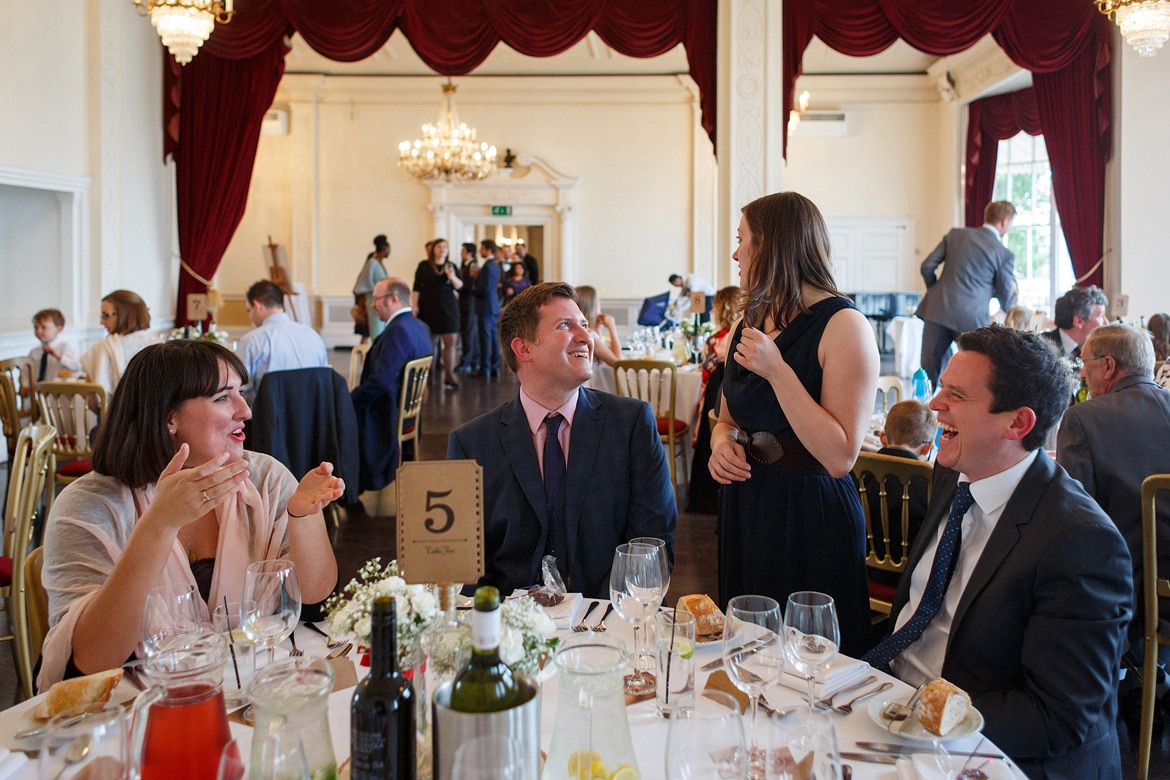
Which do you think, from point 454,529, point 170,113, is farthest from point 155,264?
point 454,529

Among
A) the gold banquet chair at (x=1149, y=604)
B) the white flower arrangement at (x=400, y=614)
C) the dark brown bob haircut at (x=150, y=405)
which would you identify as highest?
the dark brown bob haircut at (x=150, y=405)

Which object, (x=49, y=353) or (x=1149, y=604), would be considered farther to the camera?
(x=49, y=353)

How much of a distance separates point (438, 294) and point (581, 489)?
932cm

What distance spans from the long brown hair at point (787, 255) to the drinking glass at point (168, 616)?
54.7 inches

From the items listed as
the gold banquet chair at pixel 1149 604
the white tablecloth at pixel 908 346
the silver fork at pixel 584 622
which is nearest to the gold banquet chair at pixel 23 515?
the silver fork at pixel 584 622

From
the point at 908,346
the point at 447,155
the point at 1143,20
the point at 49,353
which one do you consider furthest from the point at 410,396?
the point at 447,155

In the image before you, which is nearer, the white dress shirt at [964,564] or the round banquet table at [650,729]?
the round banquet table at [650,729]

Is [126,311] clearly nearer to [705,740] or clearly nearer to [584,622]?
[584,622]

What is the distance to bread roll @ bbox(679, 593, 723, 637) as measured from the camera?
5.57 ft

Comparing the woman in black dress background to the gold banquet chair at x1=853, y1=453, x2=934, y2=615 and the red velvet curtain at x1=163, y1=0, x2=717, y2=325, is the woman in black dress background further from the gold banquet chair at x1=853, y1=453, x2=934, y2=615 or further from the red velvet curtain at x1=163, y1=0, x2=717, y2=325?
the gold banquet chair at x1=853, y1=453, x2=934, y2=615

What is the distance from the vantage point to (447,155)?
40.4 ft

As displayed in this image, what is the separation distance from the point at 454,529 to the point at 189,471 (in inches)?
24.1

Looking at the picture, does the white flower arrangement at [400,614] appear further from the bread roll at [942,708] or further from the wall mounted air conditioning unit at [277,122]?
the wall mounted air conditioning unit at [277,122]

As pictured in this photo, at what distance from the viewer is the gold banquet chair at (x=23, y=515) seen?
265cm
